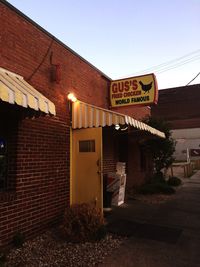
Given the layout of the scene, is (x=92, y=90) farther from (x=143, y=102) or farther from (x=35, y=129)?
(x=35, y=129)

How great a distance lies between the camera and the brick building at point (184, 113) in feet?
143

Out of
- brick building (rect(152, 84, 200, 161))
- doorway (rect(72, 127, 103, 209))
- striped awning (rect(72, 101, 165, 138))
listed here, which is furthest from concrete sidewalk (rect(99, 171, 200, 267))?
brick building (rect(152, 84, 200, 161))

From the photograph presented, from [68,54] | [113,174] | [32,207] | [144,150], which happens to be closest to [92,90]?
[68,54]

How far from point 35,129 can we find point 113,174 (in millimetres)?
3952

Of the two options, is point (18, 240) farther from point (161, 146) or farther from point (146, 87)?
point (161, 146)

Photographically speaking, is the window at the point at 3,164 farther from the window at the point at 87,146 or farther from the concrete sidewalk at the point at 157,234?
the concrete sidewalk at the point at 157,234

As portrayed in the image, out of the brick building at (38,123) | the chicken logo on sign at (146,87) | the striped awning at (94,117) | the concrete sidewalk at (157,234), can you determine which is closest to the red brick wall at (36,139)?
the brick building at (38,123)

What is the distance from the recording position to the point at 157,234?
20.7ft

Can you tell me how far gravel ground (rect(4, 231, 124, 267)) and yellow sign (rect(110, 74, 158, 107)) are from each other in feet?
16.7

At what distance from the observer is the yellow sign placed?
9523 mm

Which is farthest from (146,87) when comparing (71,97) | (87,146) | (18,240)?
(18,240)

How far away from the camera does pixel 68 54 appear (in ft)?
25.5

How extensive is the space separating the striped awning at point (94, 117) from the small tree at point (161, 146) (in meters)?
5.94

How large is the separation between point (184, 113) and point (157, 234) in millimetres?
40850
